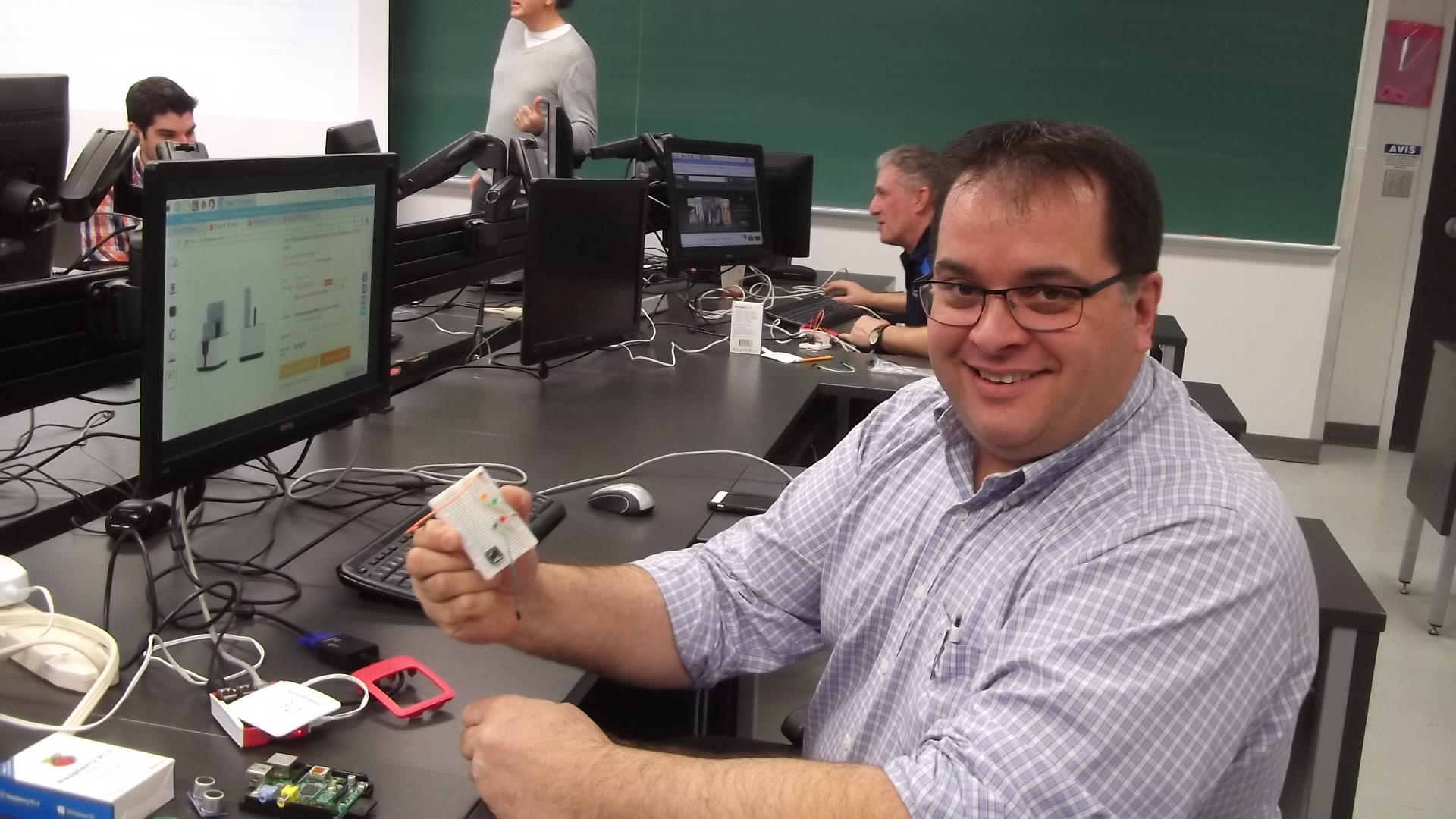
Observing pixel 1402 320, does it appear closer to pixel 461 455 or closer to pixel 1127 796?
pixel 461 455

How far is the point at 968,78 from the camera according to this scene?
5.30m

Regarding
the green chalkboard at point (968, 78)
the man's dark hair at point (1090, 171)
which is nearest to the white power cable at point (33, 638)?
the man's dark hair at point (1090, 171)

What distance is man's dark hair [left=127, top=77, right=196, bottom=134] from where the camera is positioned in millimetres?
3926

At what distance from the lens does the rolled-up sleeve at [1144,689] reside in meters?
0.99

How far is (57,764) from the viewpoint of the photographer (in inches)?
38.6

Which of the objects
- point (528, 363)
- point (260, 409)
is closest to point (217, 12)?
point (528, 363)

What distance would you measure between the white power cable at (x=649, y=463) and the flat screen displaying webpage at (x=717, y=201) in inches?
61.9

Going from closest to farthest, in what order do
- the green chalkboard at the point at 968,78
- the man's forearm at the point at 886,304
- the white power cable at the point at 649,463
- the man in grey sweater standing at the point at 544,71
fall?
1. the white power cable at the point at 649,463
2. the man's forearm at the point at 886,304
3. the man in grey sweater standing at the point at 544,71
4. the green chalkboard at the point at 968,78

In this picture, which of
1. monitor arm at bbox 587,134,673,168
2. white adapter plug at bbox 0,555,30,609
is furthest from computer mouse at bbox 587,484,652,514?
monitor arm at bbox 587,134,673,168

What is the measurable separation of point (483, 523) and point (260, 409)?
1.63 ft

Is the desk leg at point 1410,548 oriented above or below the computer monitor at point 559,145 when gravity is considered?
below

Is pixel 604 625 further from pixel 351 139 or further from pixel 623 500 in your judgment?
pixel 351 139

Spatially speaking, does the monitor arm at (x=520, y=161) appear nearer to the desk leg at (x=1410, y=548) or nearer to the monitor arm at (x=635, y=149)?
the monitor arm at (x=635, y=149)

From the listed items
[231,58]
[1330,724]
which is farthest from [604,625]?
[231,58]
